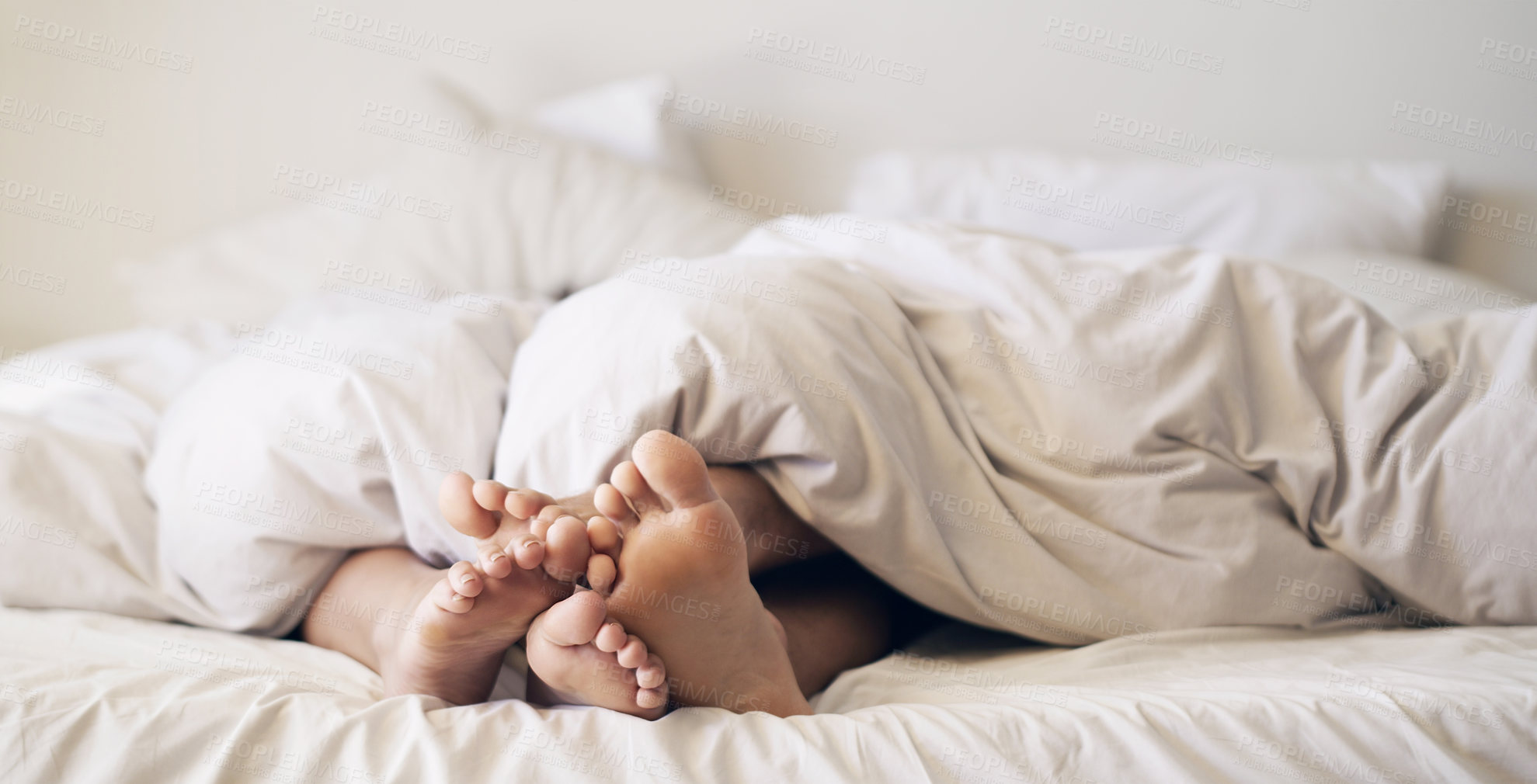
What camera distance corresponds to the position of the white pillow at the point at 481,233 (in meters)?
1.52

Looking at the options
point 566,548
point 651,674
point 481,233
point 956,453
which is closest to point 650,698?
point 651,674

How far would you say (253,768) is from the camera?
1.92 ft

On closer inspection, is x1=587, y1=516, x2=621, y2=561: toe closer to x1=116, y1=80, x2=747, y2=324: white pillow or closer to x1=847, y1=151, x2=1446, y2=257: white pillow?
x1=116, y1=80, x2=747, y2=324: white pillow

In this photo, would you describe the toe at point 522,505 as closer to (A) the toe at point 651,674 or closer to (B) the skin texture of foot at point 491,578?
(B) the skin texture of foot at point 491,578

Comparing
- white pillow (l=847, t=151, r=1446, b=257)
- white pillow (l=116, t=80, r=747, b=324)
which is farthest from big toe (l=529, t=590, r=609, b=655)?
white pillow (l=847, t=151, r=1446, b=257)

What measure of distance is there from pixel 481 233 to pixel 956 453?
0.97 meters

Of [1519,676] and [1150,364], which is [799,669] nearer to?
[1150,364]

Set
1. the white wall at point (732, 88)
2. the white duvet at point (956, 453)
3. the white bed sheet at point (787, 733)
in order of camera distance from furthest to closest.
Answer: the white wall at point (732, 88), the white duvet at point (956, 453), the white bed sheet at point (787, 733)

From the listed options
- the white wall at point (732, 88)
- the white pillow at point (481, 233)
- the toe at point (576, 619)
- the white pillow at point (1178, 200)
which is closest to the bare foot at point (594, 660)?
the toe at point (576, 619)

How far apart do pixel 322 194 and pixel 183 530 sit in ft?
3.68

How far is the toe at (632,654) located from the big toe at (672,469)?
9 centimetres

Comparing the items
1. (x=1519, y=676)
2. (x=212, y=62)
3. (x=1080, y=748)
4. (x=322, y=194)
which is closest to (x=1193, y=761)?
(x=1080, y=748)

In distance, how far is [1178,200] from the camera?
151cm

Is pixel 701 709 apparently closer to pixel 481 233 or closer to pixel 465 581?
pixel 465 581
